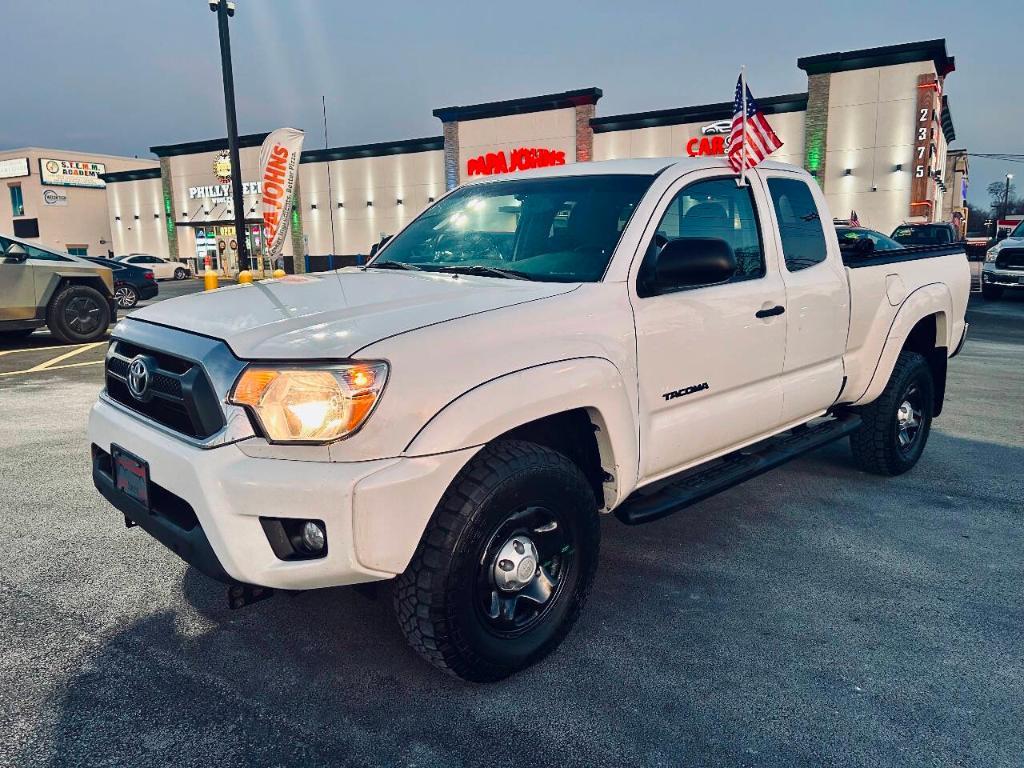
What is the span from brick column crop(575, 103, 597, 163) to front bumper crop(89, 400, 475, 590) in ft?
98.8

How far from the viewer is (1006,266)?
57.6 feet

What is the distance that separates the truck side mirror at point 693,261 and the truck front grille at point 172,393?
1.71 m

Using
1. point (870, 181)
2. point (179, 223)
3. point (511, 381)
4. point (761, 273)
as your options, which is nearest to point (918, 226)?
point (870, 181)

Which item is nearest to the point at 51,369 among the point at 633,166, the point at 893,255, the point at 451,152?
the point at 633,166

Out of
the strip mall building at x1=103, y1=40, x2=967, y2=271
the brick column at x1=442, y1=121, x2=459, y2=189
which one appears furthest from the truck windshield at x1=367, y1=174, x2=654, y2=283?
the brick column at x1=442, y1=121, x2=459, y2=189

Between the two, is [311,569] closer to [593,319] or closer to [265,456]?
[265,456]

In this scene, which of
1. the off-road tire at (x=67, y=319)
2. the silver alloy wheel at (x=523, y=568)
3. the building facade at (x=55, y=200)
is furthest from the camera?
the building facade at (x=55, y=200)

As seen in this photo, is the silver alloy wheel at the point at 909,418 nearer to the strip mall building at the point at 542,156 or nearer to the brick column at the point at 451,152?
the strip mall building at the point at 542,156

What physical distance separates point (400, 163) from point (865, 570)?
35.2 metres

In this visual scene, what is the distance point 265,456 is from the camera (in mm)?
2334

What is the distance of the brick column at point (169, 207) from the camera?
142 feet

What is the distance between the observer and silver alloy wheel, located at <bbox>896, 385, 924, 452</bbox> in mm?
5074

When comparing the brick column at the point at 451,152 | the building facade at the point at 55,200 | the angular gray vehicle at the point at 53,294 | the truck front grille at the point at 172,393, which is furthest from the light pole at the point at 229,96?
the building facade at the point at 55,200

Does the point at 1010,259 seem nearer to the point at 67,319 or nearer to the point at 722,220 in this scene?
the point at 722,220
